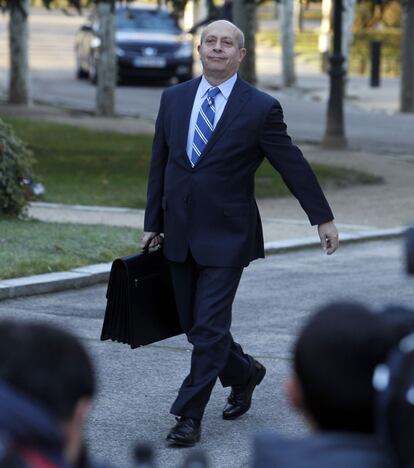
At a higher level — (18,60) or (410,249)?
(410,249)

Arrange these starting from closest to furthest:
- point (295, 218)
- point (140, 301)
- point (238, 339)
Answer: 1. point (140, 301)
2. point (238, 339)
3. point (295, 218)

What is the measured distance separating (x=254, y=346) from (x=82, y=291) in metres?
A: 2.05

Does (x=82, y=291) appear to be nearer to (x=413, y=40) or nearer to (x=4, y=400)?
(x=4, y=400)

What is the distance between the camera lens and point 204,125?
616 cm

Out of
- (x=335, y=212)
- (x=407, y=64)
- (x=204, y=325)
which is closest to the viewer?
(x=204, y=325)

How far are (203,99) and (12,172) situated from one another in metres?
6.31

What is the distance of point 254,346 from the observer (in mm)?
8055

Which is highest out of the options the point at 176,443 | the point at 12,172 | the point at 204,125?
the point at 204,125

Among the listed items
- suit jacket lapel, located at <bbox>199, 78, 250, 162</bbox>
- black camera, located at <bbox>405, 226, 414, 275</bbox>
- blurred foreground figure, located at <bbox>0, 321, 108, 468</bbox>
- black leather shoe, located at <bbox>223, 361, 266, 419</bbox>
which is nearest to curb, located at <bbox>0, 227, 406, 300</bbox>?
black leather shoe, located at <bbox>223, 361, 266, 419</bbox>

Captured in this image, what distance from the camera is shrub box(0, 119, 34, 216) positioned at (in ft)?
40.0

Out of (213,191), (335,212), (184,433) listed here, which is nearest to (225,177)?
(213,191)

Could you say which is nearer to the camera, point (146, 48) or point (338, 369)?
point (338, 369)

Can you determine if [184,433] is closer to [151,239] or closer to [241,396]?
[241,396]

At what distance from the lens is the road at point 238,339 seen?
6.29 metres
